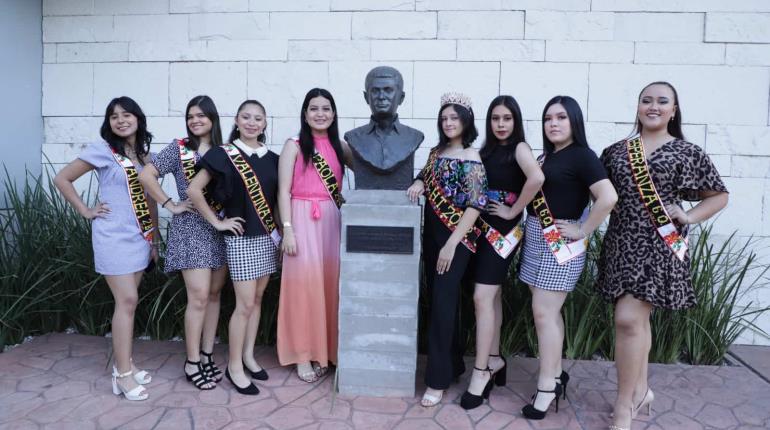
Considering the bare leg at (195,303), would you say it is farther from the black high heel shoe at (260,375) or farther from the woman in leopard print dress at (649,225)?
the woman in leopard print dress at (649,225)

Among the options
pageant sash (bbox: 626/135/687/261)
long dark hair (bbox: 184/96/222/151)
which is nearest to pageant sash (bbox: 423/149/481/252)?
pageant sash (bbox: 626/135/687/261)

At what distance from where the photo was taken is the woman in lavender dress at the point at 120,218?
2611 millimetres

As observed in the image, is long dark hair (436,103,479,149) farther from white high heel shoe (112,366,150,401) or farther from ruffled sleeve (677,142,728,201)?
white high heel shoe (112,366,150,401)

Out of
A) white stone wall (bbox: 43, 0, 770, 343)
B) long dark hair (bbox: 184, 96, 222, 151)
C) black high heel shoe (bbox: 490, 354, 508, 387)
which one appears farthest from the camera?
white stone wall (bbox: 43, 0, 770, 343)

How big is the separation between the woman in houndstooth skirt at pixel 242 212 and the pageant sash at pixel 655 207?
1793mm

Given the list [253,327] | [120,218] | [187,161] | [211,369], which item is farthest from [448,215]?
[120,218]

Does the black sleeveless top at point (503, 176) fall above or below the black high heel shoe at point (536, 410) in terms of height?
above

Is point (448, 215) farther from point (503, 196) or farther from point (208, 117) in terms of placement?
point (208, 117)

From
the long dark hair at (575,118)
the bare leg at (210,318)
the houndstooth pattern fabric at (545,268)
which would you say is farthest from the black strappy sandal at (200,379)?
the long dark hair at (575,118)

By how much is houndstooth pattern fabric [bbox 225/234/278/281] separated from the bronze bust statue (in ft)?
2.08

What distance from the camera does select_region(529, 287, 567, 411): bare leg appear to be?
246cm

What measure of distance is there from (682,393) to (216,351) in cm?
284

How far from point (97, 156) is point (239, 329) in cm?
117

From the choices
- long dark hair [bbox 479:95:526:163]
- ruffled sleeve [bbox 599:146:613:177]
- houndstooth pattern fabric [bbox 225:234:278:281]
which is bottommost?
houndstooth pattern fabric [bbox 225:234:278:281]
